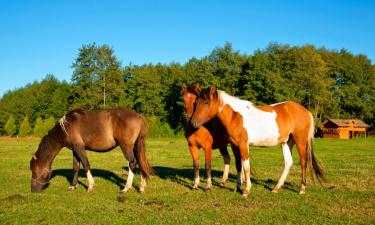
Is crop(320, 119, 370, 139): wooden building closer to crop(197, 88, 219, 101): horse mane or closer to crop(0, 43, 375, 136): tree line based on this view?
crop(0, 43, 375, 136): tree line

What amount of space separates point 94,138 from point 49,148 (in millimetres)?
1356

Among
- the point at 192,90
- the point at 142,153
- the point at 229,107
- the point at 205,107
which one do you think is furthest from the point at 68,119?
the point at 229,107

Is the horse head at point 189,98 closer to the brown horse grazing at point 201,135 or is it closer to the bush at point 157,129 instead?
the brown horse grazing at point 201,135

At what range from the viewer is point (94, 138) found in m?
9.69

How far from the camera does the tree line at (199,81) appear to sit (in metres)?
61.3

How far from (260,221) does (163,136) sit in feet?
184

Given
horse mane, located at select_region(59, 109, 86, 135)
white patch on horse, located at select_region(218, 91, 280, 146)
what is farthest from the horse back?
horse mane, located at select_region(59, 109, 86, 135)

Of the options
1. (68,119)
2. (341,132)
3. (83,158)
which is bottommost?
(341,132)

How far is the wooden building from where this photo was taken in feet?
222

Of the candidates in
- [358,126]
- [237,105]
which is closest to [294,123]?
[237,105]

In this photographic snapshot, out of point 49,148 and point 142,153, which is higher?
point 49,148

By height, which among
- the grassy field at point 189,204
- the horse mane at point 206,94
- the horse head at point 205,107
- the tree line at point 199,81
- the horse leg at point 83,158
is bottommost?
the grassy field at point 189,204

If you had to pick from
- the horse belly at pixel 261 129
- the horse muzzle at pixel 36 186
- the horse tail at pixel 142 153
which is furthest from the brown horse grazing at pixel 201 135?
the horse muzzle at pixel 36 186

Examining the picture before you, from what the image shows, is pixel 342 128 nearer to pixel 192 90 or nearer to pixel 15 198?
pixel 192 90
